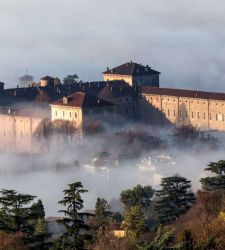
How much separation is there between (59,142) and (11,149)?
4331 mm

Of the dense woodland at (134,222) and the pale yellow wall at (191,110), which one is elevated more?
the pale yellow wall at (191,110)

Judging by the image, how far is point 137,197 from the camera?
173ft

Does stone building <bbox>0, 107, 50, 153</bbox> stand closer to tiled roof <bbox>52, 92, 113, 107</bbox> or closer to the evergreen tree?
tiled roof <bbox>52, 92, 113, 107</bbox>

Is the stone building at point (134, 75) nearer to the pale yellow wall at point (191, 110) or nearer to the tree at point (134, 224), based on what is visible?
the pale yellow wall at point (191, 110)

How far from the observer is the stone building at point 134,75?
94.7m

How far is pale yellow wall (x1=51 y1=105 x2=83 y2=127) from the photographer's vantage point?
8038cm

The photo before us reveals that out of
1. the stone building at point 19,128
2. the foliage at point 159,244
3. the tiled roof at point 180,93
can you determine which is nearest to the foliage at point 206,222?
the foliage at point 159,244

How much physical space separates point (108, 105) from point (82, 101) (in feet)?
8.36

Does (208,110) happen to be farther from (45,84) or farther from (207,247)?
(207,247)

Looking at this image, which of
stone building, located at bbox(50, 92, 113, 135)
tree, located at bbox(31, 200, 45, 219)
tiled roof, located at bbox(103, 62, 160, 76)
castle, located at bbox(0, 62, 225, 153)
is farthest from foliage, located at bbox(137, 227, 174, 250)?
tiled roof, located at bbox(103, 62, 160, 76)

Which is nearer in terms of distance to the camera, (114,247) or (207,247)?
(207,247)

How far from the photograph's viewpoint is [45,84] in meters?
96.0

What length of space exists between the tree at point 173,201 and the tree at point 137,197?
2511 millimetres

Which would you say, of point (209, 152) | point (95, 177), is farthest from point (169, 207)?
point (209, 152)
